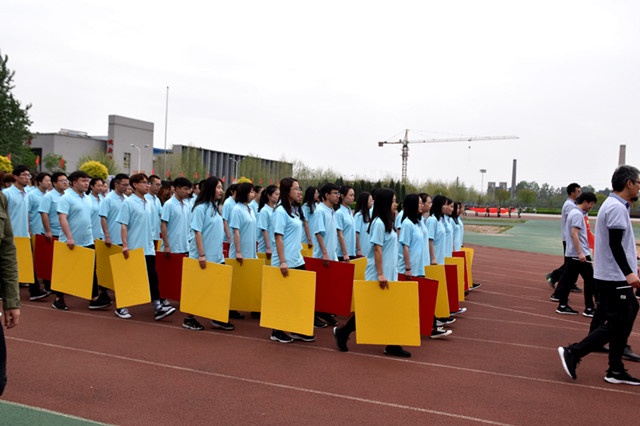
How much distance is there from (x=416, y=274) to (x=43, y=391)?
4.03 metres

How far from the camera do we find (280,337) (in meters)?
5.70

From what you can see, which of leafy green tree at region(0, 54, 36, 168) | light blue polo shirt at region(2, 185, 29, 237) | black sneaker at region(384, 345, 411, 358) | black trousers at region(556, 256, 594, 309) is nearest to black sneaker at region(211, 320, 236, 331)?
black sneaker at region(384, 345, 411, 358)

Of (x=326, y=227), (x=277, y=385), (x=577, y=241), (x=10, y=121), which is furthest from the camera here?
(x=10, y=121)

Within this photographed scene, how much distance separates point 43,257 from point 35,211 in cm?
135

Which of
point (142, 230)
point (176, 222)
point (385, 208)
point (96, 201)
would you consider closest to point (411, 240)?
point (385, 208)

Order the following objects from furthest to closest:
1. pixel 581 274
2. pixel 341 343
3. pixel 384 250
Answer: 1. pixel 581 274
2. pixel 341 343
3. pixel 384 250

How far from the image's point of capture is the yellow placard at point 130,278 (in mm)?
6215

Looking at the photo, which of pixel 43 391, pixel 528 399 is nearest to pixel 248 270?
pixel 43 391

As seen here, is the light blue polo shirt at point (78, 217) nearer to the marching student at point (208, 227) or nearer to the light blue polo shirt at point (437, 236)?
the marching student at point (208, 227)

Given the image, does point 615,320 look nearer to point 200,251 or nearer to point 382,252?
point 382,252

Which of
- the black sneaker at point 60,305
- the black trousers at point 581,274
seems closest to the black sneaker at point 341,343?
the black sneaker at point 60,305

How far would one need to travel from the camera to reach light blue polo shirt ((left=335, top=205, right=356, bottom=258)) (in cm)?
738

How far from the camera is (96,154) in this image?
61.3 m

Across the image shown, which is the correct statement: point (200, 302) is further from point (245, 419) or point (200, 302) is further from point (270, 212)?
point (245, 419)
